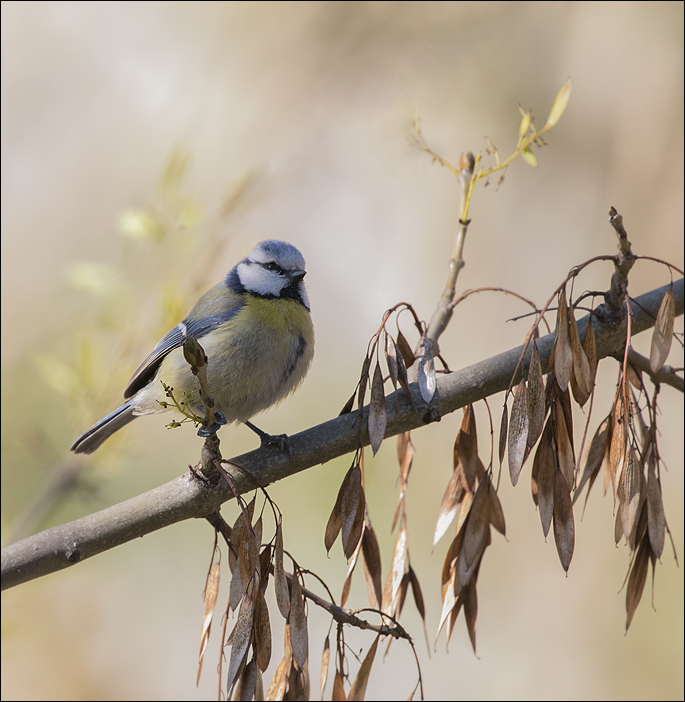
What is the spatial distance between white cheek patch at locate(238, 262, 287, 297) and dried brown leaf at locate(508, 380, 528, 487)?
4.06 feet

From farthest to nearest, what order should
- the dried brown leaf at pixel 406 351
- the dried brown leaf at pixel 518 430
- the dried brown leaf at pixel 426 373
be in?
the dried brown leaf at pixel 406 351 < the dried brown leaf at pixel 426 373 < the dried brown leaf at pixel 518 430

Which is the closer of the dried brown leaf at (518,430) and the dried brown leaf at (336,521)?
the dried brown leaf at (518,430)

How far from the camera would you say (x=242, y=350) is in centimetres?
193

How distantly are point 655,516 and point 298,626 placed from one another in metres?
0.65

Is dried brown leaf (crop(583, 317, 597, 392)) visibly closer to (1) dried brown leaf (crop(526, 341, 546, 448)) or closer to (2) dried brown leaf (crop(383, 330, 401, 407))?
(1) dried brown leaf (crop(526, 341, 546, 448))

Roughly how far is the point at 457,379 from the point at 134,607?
8.28 ft

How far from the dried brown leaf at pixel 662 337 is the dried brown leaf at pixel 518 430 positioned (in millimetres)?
219

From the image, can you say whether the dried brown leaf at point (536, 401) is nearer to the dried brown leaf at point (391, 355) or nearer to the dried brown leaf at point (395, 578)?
the dried brown leaf at point (391, 355)

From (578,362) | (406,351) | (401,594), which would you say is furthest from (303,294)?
(578,362)

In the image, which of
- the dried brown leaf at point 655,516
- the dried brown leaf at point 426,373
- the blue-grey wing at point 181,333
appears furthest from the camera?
the blue-grey wing at point 181,333

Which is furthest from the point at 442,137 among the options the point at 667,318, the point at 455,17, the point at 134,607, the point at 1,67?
the point at 134,607

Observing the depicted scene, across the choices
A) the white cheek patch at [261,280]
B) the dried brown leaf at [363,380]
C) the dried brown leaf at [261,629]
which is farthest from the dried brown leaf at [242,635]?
the white cheek patch at [261,280]

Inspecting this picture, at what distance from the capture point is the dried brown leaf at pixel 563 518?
106 cm

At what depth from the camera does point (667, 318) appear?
43.0 inches
